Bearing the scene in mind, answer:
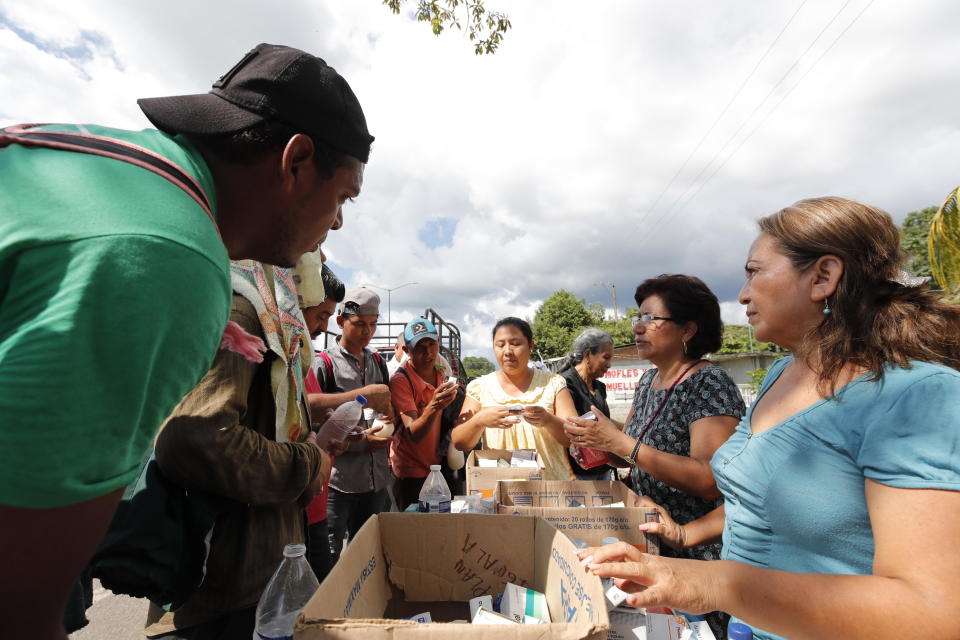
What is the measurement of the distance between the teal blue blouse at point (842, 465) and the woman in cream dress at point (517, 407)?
76.0 inches

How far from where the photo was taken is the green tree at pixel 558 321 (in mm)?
47781

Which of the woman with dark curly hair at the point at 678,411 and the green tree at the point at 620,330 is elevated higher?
the green tree at the point at 620,330

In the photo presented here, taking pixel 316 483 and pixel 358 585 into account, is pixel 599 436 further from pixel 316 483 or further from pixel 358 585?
pixel 358 585

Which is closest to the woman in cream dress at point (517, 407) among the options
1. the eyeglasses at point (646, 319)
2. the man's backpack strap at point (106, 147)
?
the eyeglasses at point (646, 319)

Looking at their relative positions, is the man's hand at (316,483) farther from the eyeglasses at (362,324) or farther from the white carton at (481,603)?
the eyeglasses at (362,324)

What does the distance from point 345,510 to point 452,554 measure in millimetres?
2330

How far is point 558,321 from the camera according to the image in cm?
5047

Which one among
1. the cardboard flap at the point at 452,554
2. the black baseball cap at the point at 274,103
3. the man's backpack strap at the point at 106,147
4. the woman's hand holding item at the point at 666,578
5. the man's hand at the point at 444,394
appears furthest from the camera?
the man's hand at the point at 444,394

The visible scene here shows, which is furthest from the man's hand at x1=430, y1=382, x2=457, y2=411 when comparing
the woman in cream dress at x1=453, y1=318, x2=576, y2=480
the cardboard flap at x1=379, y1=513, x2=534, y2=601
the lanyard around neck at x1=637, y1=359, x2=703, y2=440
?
the cardboard flap at x1=379, y1=513, x2=534, y2=601

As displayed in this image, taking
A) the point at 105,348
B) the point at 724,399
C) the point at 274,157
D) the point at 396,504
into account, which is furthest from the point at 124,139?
the point at 396,504

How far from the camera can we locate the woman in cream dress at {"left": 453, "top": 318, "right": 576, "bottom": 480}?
3404 millimetres

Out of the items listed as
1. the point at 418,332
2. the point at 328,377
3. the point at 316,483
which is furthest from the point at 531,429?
the point at 316,483

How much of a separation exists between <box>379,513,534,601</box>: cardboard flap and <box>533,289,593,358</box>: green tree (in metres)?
45.9

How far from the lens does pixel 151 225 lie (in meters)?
0.58
